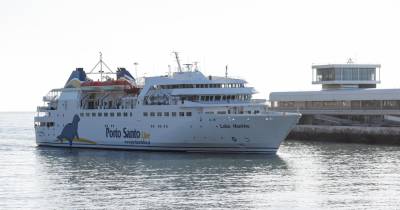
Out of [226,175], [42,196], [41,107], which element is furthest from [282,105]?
[42,196]

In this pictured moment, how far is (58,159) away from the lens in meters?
61.1

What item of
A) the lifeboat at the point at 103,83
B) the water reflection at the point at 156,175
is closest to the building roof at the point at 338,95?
the water reflection at the point at 156,175

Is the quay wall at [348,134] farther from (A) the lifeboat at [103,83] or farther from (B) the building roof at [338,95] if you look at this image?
(A) the lifeboat at [103,83]

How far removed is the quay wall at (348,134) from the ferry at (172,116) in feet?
52.5

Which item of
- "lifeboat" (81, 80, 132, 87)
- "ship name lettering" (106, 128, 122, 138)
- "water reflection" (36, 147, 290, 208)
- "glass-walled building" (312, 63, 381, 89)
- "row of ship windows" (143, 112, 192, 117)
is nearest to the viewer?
"water reflection" (36, 147, 290, 208)

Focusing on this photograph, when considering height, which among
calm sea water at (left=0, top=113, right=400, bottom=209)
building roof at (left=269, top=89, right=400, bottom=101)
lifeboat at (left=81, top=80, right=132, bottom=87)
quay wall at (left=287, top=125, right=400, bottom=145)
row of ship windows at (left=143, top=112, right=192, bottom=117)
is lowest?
calm sea water at (left=0, top=113, right=400, bottom=209)

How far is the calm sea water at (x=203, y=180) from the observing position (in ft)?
120

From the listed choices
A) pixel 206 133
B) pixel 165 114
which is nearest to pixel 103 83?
pixel 165 114

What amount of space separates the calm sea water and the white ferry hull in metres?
1.04

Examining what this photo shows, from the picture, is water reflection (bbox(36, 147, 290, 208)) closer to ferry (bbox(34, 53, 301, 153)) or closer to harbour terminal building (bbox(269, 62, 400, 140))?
ferry (bbox(34, 53, 301, 153))

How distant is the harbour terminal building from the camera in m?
79.1

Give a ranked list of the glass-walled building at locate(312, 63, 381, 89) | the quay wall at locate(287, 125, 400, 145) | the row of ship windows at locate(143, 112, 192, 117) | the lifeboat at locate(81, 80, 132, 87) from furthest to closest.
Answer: the glass-walled building at locate(312, 63, 381, 89)
the quay wall at locate(287, 125, 400, 145)
the lifeboat at locate(81, 80, 132, 87)
the row of ship windows at locate(143, 112, 192, 117)

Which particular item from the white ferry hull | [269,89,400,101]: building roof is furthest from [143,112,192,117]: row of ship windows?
[269,89,400,101]: building roof

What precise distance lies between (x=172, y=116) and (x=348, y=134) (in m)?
23.1
